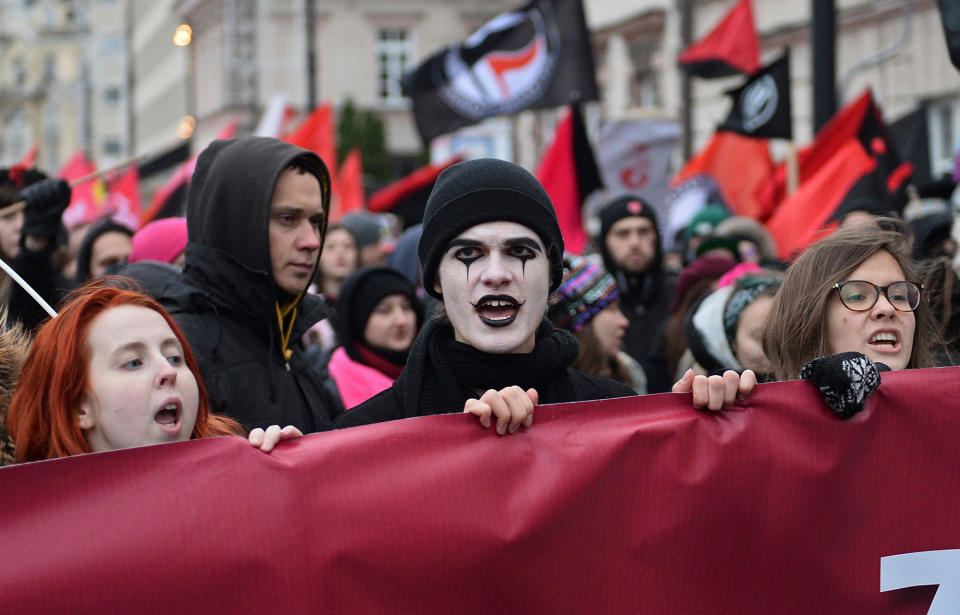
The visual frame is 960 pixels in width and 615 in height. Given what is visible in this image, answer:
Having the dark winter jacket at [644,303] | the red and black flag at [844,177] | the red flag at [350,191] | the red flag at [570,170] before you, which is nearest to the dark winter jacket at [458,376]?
the dark winter jacket at [644,303]

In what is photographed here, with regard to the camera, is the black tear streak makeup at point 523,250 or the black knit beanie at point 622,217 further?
the black knit beanie at point 622,217

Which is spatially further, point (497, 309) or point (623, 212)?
point (623, 212)

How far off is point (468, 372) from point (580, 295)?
6.00 ft

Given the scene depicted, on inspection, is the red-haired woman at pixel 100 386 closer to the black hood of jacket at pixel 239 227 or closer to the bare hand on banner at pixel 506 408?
the bare hand on banner at pixel 506 408

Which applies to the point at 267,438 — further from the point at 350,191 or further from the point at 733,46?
the point at 350,191

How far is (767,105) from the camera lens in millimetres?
9219

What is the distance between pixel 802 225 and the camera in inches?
325

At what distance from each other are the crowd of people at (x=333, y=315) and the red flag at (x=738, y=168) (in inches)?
235

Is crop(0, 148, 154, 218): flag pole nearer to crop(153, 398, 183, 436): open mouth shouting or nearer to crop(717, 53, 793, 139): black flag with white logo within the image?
crop(153, 398, 183, 436): open mouth shouting

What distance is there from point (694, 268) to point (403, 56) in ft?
148

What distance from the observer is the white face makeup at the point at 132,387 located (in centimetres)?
267

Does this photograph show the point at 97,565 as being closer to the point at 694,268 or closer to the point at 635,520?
the point at 635,520

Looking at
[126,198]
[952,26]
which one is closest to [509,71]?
[952,26]

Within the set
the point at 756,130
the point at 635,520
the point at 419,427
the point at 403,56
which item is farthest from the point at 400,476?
the point at 403,56
